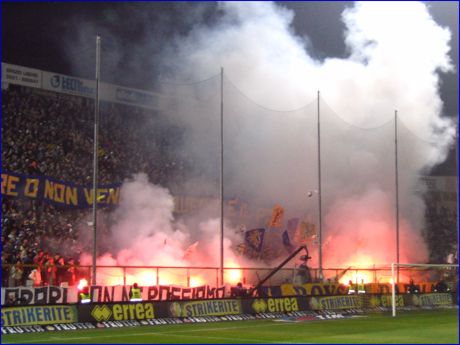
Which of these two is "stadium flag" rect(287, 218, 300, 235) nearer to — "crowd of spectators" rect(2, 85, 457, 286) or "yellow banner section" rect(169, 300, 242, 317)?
"crowd of spectators" rect(2, 85, 457, 286)

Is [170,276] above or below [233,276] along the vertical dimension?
above

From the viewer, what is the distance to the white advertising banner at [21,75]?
42625mm

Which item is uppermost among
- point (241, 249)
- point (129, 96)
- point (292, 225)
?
point (129, 96)

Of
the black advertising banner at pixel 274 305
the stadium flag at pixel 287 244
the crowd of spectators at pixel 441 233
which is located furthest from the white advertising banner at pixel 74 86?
the black advertising banner at pixel 274 305

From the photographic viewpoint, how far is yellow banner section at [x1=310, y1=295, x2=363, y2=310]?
29583 mm

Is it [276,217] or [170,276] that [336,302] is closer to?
[170,276]

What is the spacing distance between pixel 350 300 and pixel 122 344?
574 inches

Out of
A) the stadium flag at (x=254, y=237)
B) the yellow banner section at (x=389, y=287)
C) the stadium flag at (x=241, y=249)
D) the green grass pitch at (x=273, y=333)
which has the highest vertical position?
the stadium flag at (x=254, y=237)

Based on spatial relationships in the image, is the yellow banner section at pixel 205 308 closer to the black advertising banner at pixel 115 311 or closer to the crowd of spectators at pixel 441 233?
the black advertising banner at pixel 115 311

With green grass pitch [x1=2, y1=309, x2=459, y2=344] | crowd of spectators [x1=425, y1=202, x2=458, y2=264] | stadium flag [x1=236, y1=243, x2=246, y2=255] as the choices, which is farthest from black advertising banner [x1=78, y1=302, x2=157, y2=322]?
crowd of spectators [x1=425, y1=202, x2=458, y2=264]

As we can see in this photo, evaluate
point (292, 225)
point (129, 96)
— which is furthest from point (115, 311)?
point (129, 96)

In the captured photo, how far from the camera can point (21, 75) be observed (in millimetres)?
43281

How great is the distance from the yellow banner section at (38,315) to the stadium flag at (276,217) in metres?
24.0

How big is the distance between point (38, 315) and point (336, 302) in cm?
1335
